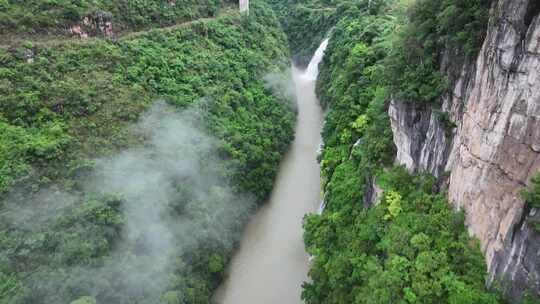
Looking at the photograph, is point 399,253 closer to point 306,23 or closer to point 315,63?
point 315,63

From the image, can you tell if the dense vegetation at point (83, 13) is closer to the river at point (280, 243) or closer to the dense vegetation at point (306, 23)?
the river at point (280, 243)

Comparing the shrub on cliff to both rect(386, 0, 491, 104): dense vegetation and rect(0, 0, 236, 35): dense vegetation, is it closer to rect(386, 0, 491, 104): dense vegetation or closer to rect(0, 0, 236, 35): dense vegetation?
rect(386, 0, 491, 104): dense vegetation

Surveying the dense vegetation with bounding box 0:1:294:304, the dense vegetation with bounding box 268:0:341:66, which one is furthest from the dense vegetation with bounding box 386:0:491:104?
the dense vegetation with bounding box 268:0:341:66

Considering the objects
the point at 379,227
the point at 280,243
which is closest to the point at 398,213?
the point at 379,227

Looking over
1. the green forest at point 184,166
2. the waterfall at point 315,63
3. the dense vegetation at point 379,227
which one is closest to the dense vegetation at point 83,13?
the green forest at point 184,166

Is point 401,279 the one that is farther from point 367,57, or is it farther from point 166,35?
point 166,35
